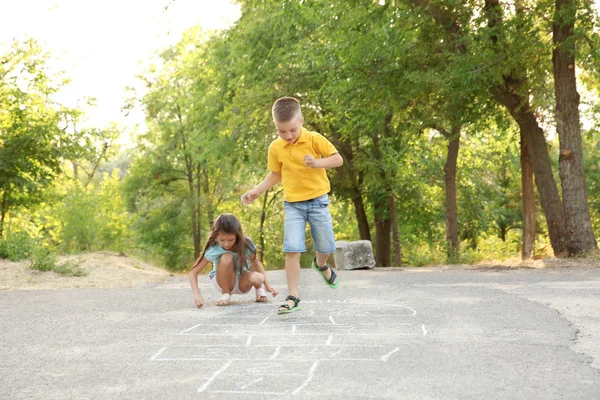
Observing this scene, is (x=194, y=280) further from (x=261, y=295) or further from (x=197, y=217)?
(x=197, y=217)

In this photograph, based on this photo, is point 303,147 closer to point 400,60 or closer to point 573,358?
point 573,358

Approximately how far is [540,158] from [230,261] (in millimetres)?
10039

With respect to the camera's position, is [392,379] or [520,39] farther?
[520,39]

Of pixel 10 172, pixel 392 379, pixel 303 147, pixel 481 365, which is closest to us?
pixel 392 379

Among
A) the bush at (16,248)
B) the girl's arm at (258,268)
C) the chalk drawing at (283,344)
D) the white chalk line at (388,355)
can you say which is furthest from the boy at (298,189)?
the bush at (16,248)

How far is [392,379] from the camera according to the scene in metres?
4.26

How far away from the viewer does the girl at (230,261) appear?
7.84m

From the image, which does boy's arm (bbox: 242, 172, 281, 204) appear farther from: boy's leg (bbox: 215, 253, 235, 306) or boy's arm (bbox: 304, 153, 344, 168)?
boy's leg (bbox: 215, 253, 235, 306)

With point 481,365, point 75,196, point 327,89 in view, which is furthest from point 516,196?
point 481,365

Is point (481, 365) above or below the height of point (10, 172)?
below

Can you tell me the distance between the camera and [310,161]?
259 inches

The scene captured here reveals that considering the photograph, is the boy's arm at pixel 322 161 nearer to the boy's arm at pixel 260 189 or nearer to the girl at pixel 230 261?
the boy's arm at pixel 260 189

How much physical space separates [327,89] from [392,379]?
43.7ft

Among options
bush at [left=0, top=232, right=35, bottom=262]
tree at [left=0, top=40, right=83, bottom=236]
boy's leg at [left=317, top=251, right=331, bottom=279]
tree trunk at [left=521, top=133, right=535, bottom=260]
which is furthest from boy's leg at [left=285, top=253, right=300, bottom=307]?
tree at [left=0, top=40, right=83, bottom=236]
